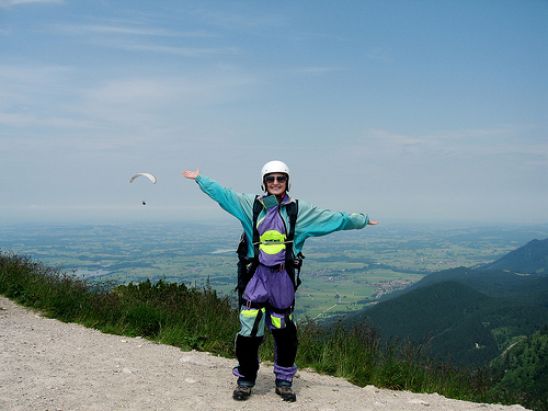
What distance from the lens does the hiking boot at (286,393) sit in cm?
537

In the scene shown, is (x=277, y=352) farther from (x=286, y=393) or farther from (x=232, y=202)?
(x=232, y=202)

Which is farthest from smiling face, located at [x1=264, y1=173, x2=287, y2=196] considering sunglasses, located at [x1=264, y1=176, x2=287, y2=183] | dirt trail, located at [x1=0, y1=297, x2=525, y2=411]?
dirt trail, located at [x1=0, y1=297, x2=525, y2=411]

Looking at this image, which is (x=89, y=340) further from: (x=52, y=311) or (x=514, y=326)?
(x=514, y=326)

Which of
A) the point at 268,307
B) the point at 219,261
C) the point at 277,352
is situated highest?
the point at 268,307

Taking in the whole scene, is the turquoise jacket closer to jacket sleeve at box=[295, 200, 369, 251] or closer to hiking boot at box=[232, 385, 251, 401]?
jacket sleeve at box=[295, 200, 369, 251]

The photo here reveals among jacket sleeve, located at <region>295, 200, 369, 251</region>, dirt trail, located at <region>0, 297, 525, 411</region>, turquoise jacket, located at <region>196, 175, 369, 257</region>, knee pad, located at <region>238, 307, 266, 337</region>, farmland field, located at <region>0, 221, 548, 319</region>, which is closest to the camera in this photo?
dirt trail, located at <region>0, 297, 525, 411</region>

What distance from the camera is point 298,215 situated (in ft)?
17.9

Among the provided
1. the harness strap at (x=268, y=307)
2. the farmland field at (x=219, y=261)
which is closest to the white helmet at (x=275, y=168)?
the harness strap at (x=268, y=307)

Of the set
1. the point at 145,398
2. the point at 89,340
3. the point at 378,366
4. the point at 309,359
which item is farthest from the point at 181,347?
the point at 378,366

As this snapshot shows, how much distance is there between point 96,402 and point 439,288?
98.8 metres

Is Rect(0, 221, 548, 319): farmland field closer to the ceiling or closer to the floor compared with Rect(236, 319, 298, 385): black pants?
closer to the floor

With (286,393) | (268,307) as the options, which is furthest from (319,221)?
(286,393)

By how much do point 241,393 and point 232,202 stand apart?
2105 millimetres

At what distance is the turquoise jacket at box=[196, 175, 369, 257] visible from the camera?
5340mm
